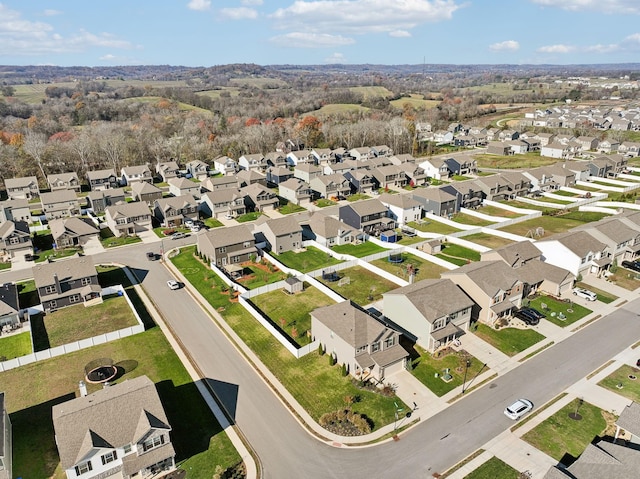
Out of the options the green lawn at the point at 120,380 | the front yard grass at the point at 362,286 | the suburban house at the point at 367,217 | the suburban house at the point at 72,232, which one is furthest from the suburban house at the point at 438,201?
the suburban house at the point at 72,232

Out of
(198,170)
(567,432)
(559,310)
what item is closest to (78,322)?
(567,432)

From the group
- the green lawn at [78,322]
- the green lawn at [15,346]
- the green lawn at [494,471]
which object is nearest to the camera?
the green lawn at [494,471]

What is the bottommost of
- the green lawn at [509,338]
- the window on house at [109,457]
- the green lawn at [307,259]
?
the green lawn at [509,338]

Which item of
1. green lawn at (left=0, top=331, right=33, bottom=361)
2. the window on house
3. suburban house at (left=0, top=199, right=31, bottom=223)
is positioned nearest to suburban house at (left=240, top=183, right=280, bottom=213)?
suburban house at (left=0, top=199, right=31, bottom=223)

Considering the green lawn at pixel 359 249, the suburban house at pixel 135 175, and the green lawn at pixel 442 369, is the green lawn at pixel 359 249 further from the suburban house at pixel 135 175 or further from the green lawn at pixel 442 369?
the suburban house at pixel 135 175

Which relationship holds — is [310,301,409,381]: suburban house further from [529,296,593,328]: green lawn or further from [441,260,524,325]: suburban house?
[529,296,593,328]: green lawn

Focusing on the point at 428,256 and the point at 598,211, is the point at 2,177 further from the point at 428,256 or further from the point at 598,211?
the point at 598,211

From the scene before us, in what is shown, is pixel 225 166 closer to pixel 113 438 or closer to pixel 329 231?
pixel 329 231
